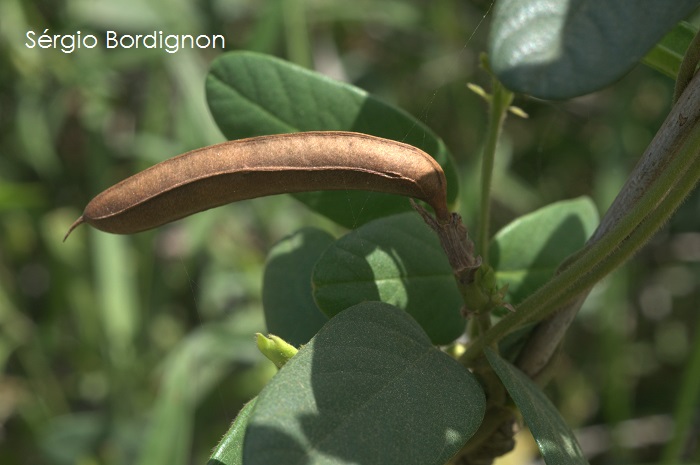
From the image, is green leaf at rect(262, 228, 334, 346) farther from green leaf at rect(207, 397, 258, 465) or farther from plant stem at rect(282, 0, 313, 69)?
plant stem at rect(282, 0, 313, 69)

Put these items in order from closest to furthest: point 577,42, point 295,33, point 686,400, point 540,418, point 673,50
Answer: point 577,42, point 540,418, point 673,50, point 686,400, point 295,33

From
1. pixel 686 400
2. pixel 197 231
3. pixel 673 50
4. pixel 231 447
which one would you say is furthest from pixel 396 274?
pixel 197 231

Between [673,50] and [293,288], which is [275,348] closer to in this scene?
[293,288]

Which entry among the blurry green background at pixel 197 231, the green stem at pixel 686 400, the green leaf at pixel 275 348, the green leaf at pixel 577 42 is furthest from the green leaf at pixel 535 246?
the blurry green background at pixel 197 231

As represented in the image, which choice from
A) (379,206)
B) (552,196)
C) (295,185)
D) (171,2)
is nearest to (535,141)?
(552,196)

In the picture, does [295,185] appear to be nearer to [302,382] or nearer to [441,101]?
[302,382]

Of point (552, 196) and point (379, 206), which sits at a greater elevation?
Result: point (379, 206)
